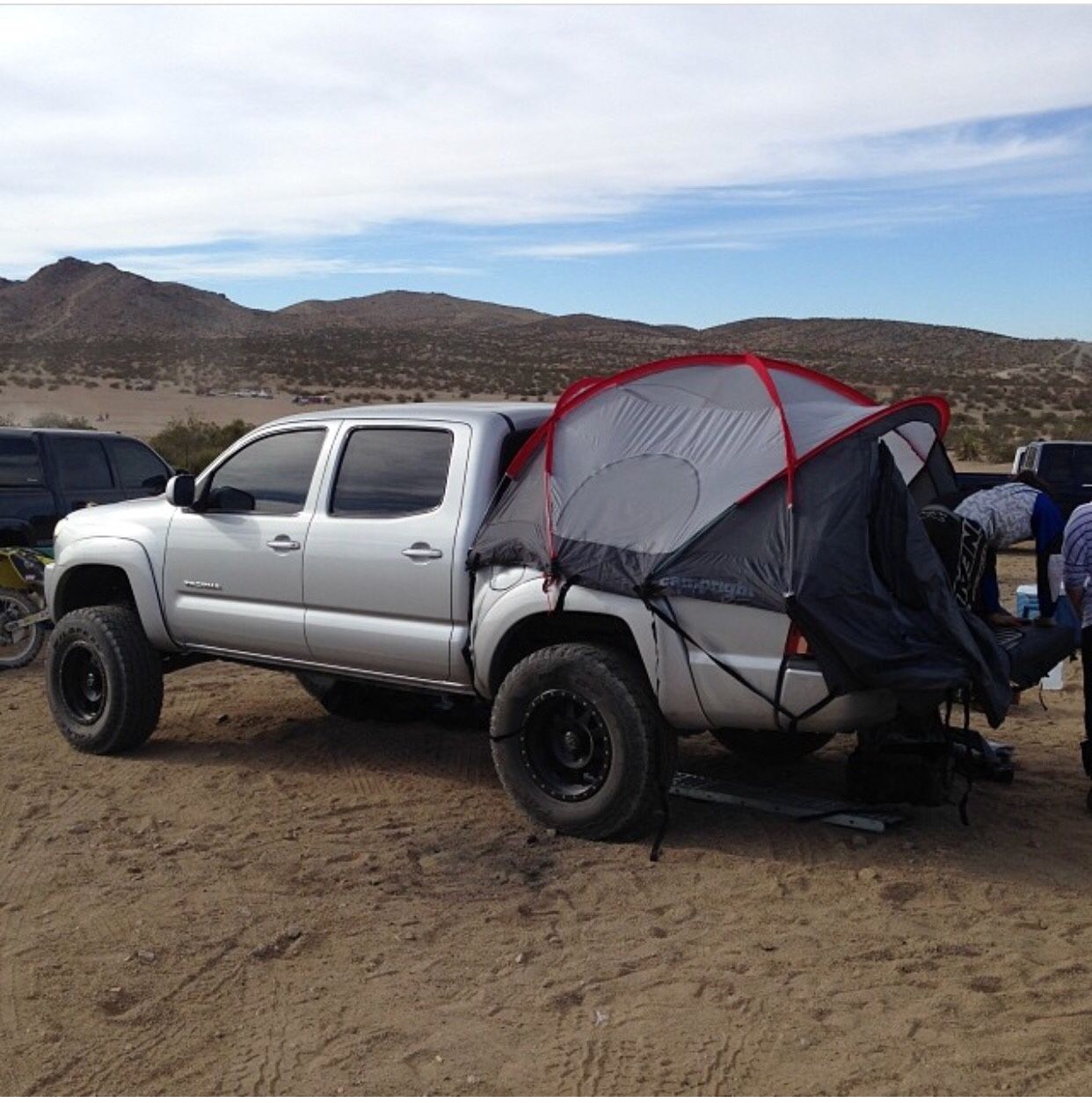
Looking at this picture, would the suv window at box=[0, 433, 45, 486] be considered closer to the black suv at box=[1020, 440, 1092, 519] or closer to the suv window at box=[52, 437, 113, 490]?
the suv window at box=[52, 437, 113, 490]

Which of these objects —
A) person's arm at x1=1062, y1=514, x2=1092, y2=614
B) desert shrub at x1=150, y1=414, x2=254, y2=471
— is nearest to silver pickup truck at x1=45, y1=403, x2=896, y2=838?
person's arm at x1=1062, y1=514, x2=1092, y2=614

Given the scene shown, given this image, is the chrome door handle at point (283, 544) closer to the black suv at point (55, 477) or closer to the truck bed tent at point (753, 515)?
the truck bed tent at point (753, 515)

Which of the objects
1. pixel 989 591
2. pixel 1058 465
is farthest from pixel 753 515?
pixel 1058 465

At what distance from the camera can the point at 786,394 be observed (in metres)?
6.58

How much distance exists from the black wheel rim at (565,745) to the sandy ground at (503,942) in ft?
0.91

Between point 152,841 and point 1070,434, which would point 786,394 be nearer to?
point 152,841

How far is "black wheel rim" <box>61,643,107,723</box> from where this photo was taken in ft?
27.3

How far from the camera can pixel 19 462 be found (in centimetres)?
1187

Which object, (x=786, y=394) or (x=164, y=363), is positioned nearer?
(x=786, y=394)

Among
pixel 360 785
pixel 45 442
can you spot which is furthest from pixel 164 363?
pixel 360 785

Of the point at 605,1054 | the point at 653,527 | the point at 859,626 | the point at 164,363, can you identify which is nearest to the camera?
the point at 605,1054

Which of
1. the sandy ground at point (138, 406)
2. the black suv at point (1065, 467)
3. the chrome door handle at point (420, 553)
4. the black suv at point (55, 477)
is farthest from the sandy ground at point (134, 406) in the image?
the chrome door handle at point (420, 553)

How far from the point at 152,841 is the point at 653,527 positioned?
2.67 m

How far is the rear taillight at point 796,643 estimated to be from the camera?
5863 mm
